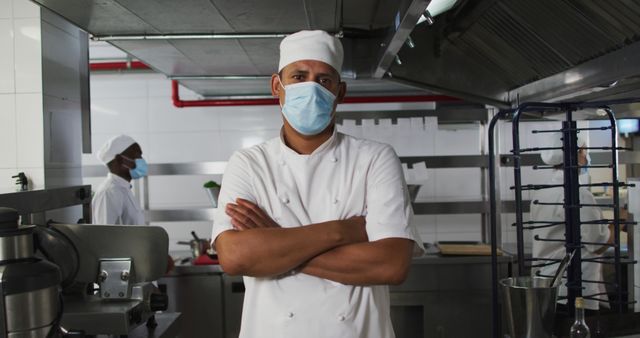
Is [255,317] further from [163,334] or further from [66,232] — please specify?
[66,232]

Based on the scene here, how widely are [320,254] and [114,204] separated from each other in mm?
2231

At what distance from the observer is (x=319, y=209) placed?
1.39m

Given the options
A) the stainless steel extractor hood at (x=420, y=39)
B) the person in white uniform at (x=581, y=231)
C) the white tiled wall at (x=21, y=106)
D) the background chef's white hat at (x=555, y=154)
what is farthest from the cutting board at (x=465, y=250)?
the white tiled wall at (x=21, y=106)

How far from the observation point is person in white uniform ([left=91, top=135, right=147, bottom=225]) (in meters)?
3.15

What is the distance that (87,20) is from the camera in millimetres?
2209

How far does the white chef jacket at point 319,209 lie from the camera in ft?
4.24

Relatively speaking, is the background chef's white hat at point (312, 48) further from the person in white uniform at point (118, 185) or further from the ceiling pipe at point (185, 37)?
the person in white uniform at point (118, 185)

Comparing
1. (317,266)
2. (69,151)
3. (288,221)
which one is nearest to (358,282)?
(317,266)

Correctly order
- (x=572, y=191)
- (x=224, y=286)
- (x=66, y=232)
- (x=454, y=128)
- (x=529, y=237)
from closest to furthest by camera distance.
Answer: (x=66, y=232)
(x=572, y=191)
(x=224, y=286)
(x=529, y=237)
(x=454, y=128)

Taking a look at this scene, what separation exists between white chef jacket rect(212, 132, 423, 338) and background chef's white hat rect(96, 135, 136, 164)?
214 centimetres

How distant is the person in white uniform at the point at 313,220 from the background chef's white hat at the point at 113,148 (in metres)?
2.15

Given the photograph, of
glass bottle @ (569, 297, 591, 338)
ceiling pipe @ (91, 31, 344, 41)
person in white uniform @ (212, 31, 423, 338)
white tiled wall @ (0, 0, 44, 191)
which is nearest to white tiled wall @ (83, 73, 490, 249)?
ceiling pipe @ (91, 31, 344, 41)

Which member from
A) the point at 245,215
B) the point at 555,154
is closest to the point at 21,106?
the point at 245,215

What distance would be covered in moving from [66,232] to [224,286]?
1.88m
